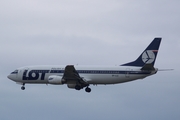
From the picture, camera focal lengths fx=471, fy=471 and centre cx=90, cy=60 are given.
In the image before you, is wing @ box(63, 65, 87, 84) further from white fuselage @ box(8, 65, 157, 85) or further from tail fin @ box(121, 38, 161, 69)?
tail fin @ box(121, 38, 161, 69)

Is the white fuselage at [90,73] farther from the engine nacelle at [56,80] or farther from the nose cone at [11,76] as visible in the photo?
the engine nacelle at [56,80]

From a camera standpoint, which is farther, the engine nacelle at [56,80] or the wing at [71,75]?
the engine nacelle at [56,80]

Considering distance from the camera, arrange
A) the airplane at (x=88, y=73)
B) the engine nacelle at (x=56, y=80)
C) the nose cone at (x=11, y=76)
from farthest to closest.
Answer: the nose cone at (x=11, y=76), the engine nacelle at (x=56, y=80), the airplane at (x=88, y=73)

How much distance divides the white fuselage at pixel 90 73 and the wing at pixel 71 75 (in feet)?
3.19

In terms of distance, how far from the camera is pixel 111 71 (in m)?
67.0

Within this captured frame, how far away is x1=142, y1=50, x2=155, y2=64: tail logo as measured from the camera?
2576 inches

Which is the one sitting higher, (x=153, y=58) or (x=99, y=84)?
(x=153, y=58)

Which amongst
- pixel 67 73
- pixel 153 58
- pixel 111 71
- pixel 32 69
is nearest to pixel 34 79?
pixel 32 69

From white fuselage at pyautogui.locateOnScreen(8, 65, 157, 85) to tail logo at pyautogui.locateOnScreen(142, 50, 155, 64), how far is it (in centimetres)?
172

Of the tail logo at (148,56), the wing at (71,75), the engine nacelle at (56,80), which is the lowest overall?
the engine nacelle at (56,80)

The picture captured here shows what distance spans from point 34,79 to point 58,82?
16.5 feet

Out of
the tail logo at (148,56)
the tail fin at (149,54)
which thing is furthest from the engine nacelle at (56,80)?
the tail logo at (148,56)

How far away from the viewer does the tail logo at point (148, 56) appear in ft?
215

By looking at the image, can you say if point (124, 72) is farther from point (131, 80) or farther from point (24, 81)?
point (24, 81)
